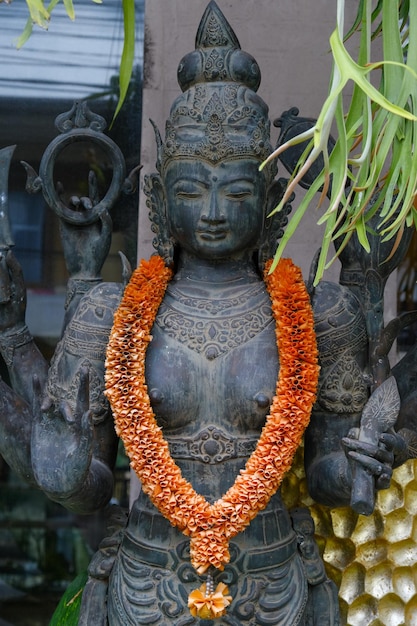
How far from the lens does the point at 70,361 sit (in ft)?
10.0

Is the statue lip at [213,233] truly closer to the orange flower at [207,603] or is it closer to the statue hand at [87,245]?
the statue hand at [87,245]

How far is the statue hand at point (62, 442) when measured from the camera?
271 cm

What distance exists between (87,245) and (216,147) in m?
0.58

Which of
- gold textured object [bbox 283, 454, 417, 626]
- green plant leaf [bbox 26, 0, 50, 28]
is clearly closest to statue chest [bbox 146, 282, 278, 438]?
gold textured object [bbox 283, 454, 417, 626]

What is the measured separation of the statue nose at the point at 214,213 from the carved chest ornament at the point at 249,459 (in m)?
0.26

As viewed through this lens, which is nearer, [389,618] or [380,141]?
[380,141]

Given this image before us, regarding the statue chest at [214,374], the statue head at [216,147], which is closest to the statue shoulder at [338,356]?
the statue chest at [214,374]

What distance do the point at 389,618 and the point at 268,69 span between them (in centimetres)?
212

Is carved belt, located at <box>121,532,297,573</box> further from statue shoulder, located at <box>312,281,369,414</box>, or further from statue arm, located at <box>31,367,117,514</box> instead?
statue shoulder, located at <box>312,281,369,414</box>

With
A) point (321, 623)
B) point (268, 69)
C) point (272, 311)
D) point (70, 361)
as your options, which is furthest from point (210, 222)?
point (268, 69)

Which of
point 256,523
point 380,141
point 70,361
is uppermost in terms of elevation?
point 380,141

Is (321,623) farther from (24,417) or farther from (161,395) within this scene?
(24,417)

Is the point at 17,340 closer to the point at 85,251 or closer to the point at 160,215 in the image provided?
the point at 85,251

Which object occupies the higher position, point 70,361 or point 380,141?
point 380,141
